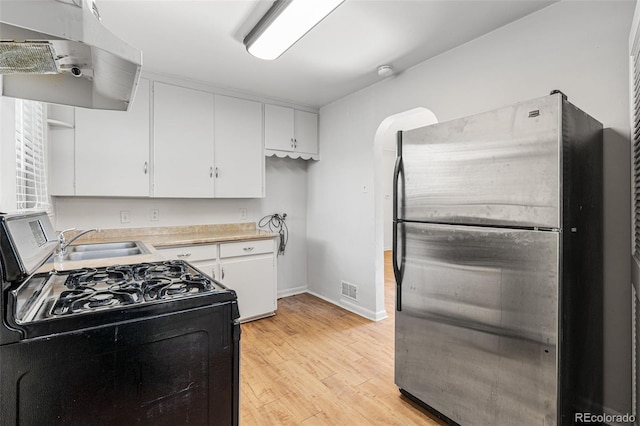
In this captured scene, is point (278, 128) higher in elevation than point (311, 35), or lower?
lower

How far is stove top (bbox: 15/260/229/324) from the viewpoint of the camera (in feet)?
2.95

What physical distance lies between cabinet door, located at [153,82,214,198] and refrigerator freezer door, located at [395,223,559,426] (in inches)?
85.2

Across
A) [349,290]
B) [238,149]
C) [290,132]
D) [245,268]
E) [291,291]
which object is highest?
[290,132]

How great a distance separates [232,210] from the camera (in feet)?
11.8

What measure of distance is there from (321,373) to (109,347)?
1.64 metres

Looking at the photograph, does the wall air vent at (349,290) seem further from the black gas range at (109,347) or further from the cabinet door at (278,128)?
the black gas range at (109,347)

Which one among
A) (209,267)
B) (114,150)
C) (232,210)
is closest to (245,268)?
(209,267)

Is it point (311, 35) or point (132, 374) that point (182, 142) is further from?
point (132, 374)

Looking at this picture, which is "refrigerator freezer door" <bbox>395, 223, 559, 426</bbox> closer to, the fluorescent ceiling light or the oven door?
the oven door

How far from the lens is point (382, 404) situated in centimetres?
187

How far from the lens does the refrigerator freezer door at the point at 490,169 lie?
1.29 metres

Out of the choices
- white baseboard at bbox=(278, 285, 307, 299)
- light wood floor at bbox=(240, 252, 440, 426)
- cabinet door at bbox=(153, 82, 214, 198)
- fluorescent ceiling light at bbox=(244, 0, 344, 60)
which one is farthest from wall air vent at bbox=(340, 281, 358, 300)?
fluorescent ceiling light at bbox=(244, 0, 344, 60)

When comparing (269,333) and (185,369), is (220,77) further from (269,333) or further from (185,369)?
(185,369)

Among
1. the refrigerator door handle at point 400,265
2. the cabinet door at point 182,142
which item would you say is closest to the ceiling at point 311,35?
the cabinet door at point 182,142
